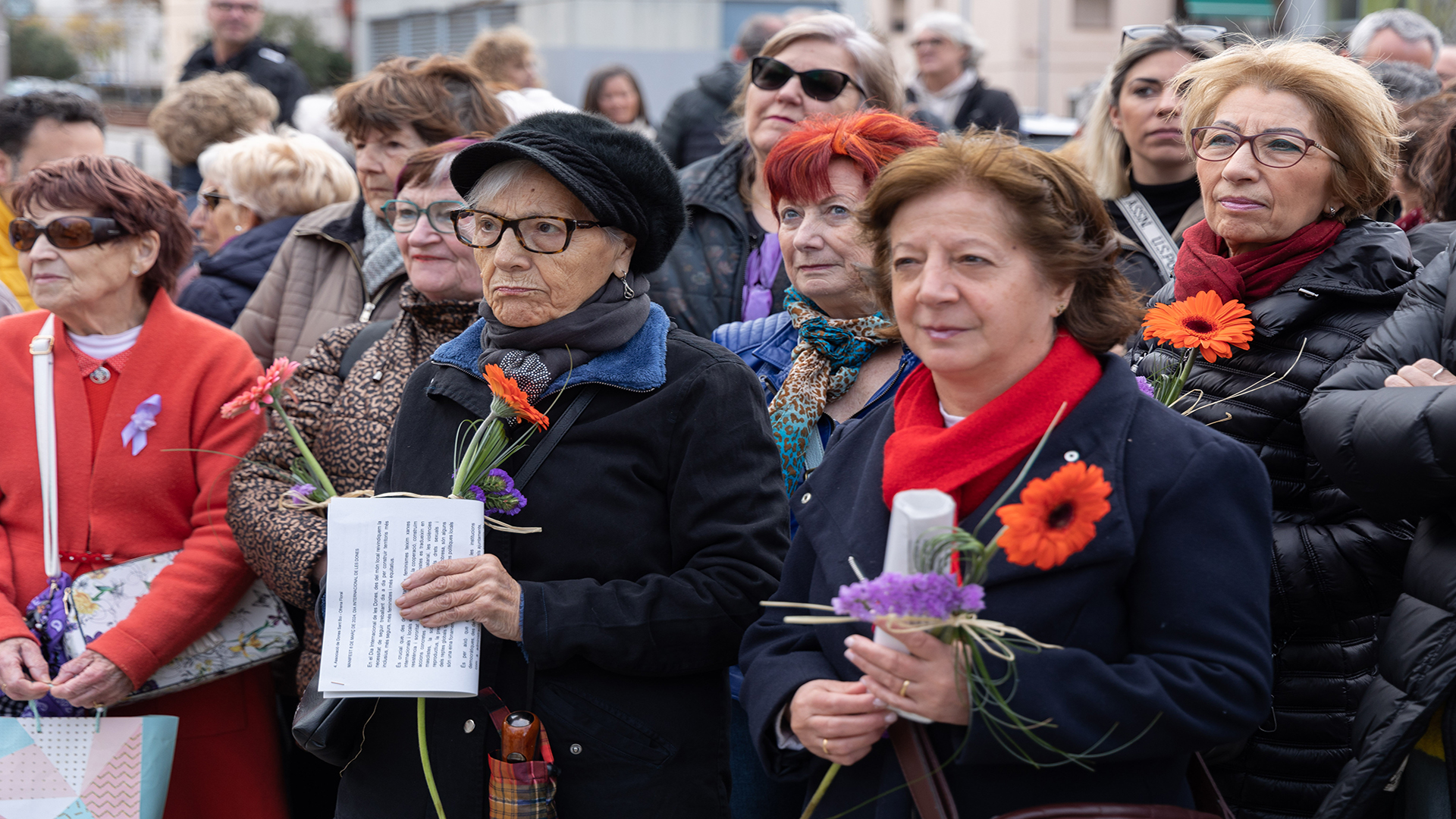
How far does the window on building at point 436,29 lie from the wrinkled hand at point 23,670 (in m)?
23.4

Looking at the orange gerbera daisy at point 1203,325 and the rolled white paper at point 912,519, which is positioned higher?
the orange gerbera daisy at point 1203,325

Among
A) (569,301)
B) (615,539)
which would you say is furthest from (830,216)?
(615,539)

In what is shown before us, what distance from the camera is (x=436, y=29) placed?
27.7 m

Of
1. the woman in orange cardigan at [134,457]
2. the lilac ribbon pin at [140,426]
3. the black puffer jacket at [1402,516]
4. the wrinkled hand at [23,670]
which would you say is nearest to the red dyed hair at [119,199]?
the woman in orange cardigan at [134,457]

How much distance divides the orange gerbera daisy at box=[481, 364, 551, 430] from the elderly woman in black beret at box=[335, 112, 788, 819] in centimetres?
10

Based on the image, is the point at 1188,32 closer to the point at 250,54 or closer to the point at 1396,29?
the point at 1396,29

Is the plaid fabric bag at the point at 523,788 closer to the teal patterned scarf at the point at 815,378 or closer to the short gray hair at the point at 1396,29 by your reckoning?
the teal patterned scarf at the point at 815,378

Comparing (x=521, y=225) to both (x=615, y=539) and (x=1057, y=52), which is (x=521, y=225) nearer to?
(x=615, y=539)

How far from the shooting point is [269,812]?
351 cm

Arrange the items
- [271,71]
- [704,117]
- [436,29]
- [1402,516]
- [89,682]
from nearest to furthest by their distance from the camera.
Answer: [1402,516]
[89,682]
[704,117]
[271,71]
[436,29]

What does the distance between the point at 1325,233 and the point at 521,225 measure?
1.77 m

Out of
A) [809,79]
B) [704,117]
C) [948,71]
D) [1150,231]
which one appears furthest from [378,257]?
[948,71]

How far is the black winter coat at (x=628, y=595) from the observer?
2.48 meters

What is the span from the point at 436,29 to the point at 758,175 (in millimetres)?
25712
